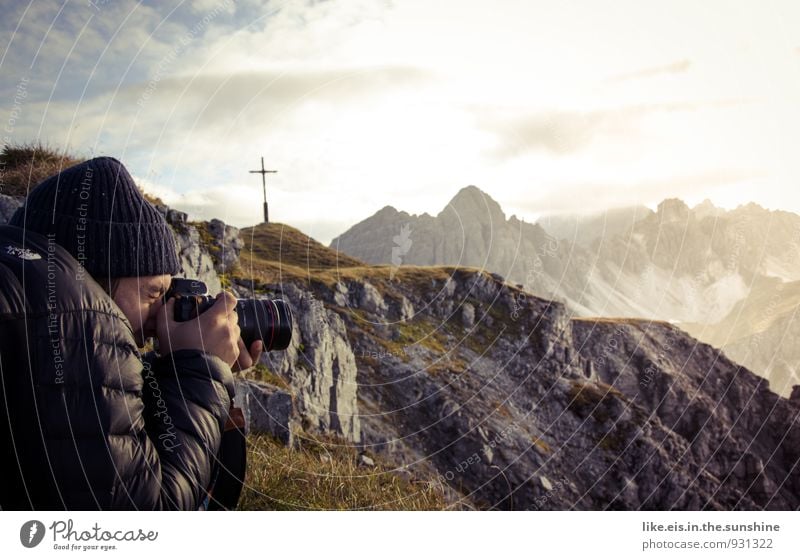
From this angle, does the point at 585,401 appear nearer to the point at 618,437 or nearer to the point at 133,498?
the point at 618,437

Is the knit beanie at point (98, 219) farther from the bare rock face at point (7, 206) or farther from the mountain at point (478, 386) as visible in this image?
the mountain at point (478, 386)

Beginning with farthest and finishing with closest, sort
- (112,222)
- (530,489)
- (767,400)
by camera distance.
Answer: (767,400) → (530,489) → (112,222)

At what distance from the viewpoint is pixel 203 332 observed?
123 inches

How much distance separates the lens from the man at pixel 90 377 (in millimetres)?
2359

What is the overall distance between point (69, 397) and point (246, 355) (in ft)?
4.71

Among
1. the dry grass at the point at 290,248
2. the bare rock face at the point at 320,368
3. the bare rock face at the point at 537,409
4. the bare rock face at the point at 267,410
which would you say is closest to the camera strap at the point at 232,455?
the bare rock face at the point at 267,410

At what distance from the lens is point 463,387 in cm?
6119

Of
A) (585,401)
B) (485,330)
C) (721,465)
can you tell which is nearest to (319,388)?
(485,330)

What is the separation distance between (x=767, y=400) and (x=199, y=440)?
5981 inches

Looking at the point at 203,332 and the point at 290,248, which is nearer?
the point at 203,332

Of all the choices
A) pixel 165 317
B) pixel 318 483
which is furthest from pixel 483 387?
pixel 165 317

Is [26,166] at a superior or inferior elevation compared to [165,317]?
superior
